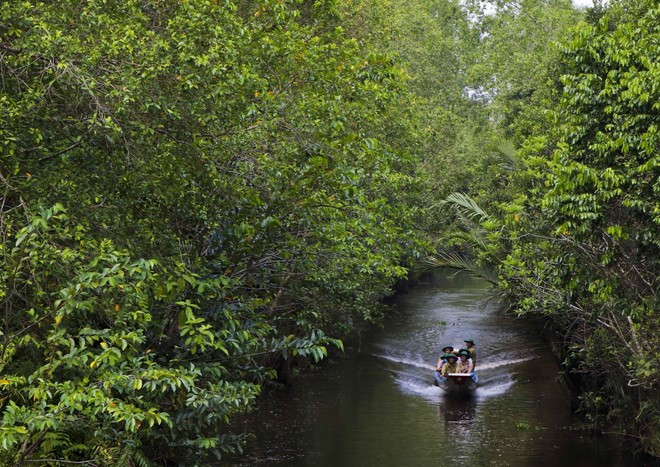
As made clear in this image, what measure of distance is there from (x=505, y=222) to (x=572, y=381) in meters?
5.44

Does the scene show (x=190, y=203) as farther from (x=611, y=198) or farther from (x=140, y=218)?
(x=611, y=198)

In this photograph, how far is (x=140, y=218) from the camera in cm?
851

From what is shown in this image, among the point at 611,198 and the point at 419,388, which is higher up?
the point at 611,198

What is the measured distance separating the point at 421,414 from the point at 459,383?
2.38 metres

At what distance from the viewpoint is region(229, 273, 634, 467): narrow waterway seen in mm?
15406

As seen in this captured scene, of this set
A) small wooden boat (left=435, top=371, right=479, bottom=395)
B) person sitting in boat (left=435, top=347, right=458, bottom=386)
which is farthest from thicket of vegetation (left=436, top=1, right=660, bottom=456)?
person sitting in boat (left=435, top=347, right=458, bottom=386)

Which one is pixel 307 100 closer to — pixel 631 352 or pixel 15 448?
pixel 15 448

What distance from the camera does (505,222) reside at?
47.7ft

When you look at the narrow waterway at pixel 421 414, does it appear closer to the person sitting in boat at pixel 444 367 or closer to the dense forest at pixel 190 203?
the person sitting in boat at pixel 444 367

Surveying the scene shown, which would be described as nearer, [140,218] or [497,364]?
[140,218]

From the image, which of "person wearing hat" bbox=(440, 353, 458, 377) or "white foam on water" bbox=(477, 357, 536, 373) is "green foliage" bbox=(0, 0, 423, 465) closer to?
"person wearing hat" bbox=(440, 353, 458, 377)

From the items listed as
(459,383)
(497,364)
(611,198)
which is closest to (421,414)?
(459,383)

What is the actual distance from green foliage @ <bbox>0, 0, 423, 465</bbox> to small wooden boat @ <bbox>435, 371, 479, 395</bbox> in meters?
12.4

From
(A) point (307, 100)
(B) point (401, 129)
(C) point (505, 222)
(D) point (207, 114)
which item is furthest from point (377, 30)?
(D) point (207, 114)
